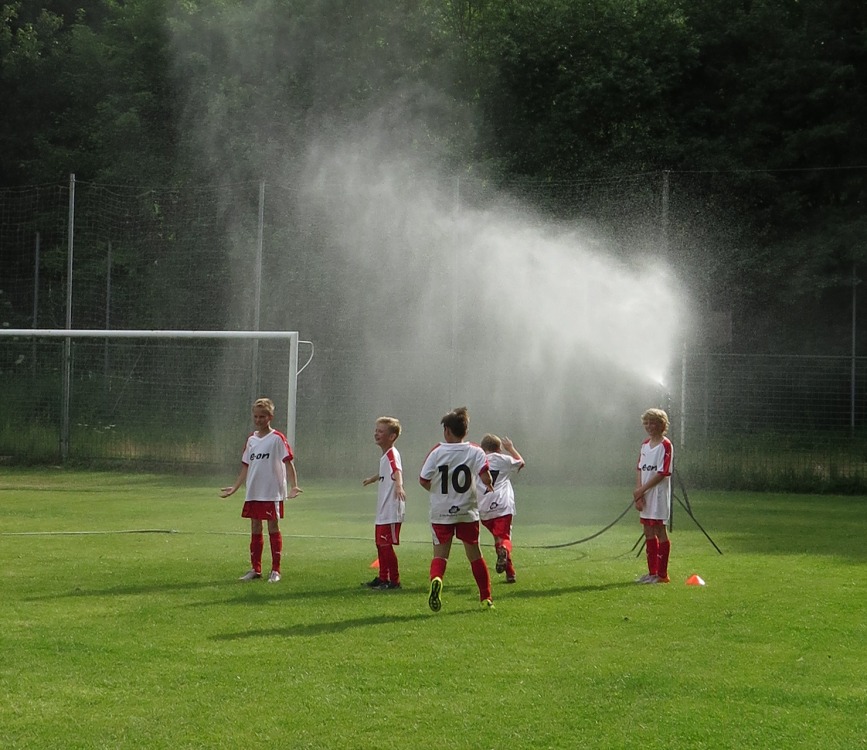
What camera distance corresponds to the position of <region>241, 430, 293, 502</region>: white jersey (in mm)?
10641

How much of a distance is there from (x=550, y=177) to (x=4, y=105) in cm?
2026

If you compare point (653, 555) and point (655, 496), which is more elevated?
point (655, 496)

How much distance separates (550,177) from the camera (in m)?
30.5

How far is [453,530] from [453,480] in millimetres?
398

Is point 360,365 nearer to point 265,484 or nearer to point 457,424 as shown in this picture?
point 265,484

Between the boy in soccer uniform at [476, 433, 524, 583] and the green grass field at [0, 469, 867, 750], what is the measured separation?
0.29 metres

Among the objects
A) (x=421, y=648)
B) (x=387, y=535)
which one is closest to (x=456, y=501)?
(x=387, y=535)

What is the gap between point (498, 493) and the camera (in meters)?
11.0

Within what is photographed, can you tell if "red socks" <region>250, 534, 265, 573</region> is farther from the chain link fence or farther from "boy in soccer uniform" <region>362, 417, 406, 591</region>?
the chain link fence

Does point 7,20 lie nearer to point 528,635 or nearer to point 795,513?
point 795,513

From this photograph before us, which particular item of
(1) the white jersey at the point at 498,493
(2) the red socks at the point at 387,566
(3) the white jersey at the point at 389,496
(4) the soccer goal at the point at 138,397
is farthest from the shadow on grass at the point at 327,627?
(4) the soccer goal at the point at 138,397

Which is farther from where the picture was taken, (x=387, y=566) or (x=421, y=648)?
(x=387, y=566)

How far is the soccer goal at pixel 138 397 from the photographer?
2366 centimetres

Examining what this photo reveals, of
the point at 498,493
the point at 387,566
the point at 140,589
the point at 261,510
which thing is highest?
the point at 498,493
